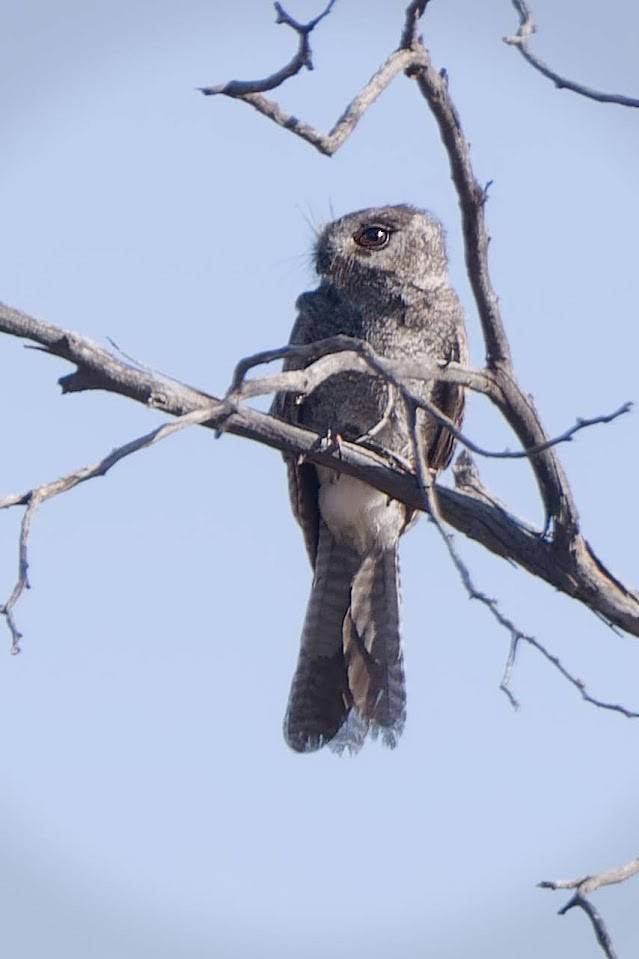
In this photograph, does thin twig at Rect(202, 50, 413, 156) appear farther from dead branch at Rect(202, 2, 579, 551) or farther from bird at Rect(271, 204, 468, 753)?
bird at Rect(271, 204, 468, 753)

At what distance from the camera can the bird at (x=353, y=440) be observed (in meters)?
5.86

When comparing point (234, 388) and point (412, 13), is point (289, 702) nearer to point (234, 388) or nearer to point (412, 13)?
point (234, 388)

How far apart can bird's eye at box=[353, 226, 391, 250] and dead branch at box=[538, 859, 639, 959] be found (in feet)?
11.9

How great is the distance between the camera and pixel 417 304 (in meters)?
6.27

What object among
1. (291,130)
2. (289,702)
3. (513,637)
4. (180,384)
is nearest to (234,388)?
(180,384)

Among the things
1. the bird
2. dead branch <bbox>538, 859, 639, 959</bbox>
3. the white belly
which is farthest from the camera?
the white belly

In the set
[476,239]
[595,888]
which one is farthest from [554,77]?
[595,888]

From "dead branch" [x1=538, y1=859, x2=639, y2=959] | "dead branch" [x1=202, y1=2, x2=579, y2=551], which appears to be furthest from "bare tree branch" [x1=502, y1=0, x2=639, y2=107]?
"dead branch" [x1=538, y1=859, x2=639, y2=959]

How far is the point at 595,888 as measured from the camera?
340cm

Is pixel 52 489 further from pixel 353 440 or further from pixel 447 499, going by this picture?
pixel 353 440

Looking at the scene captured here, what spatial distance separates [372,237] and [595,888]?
12.4ft

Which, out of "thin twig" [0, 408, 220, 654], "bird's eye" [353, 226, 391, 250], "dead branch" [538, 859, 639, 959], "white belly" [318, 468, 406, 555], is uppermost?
"bird's eye" [353, 226, 391, 250]

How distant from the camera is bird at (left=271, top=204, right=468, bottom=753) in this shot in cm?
586

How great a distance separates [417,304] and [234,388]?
286cm
